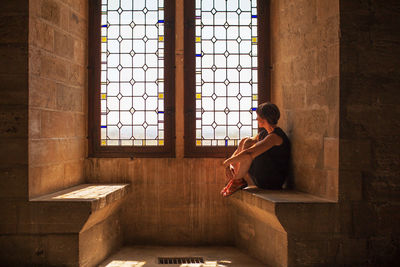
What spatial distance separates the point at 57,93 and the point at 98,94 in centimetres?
80

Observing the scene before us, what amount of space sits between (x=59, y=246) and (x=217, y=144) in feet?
7.07

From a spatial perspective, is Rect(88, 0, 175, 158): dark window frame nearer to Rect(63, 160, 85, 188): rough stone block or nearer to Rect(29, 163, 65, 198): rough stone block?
Rect(63, 160, 85, 188): rough stone block

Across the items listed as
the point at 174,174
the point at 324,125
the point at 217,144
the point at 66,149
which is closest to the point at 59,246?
the point at 66,149

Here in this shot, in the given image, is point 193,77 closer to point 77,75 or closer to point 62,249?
point 77,75

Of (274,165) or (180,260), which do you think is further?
(180,260)

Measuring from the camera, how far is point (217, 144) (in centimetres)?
458
